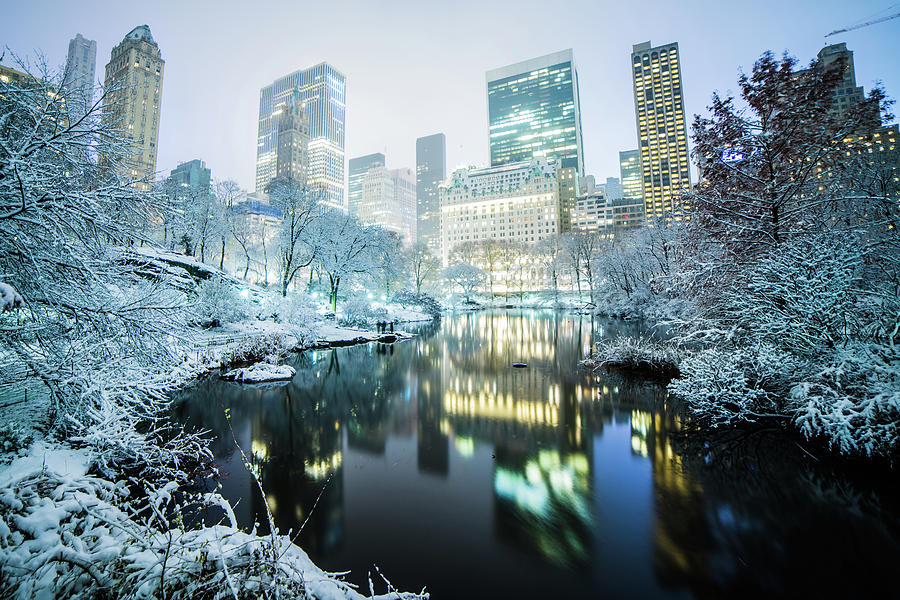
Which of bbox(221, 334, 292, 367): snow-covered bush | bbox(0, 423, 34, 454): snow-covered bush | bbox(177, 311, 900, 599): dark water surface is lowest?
bbox(177, 311, 900, 599): dark water surface

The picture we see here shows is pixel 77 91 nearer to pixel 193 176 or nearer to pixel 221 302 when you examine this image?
pixel 221 302

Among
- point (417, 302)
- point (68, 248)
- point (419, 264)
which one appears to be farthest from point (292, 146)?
point (68, 248)

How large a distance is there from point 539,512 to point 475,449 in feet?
8.11

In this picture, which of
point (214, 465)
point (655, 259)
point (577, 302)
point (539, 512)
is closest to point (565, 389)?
point (539, 512)

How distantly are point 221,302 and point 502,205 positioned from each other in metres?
109

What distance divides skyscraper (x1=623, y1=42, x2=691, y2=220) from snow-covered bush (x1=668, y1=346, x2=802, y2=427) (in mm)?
164863

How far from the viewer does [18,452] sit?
4.80 metres

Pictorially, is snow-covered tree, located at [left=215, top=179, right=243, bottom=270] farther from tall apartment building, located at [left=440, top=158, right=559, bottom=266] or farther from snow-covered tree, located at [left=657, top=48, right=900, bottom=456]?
tall apartment building, located at [left=440, top=158, right=559, bottom=266]

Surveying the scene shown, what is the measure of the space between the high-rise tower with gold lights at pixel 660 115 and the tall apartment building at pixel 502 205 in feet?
200

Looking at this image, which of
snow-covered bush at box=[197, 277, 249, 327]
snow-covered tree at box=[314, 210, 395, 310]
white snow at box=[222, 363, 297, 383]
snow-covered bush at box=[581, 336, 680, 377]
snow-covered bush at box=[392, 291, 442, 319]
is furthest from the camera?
snow-covered bush at box=[392, 291, 442, 319]

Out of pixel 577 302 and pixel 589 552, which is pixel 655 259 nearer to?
pixel 577 302

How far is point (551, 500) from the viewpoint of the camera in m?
5.60

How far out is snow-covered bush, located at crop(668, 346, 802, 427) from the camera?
7.65m

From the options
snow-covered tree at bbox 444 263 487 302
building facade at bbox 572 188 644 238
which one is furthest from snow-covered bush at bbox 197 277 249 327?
building facade at bbox 572 188 644 238
